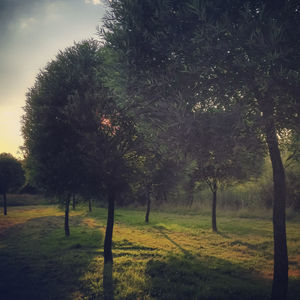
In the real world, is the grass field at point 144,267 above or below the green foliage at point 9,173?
below

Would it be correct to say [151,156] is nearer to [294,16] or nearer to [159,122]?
[159,122]

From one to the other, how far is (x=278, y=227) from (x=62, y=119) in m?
13.0

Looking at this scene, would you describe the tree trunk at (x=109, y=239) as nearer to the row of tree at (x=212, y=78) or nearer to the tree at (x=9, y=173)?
the row of tree at (x=212, y=78)

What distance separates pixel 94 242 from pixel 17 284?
8181 mm

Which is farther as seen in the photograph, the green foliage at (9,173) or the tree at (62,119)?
the green foliage at (9,173)

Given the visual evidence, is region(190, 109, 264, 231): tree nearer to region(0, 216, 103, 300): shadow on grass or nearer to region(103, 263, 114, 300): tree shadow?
region(103, 263, 114, 300): tree shadow

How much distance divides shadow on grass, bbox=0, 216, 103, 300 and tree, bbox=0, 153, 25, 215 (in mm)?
20654

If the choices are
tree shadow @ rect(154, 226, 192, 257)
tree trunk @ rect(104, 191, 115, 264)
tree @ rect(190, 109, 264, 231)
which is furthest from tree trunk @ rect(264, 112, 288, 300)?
tree trunk @ rect(104, 191, 115, 264)

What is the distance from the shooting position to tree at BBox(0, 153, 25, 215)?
38.9m

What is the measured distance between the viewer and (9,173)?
3947cm

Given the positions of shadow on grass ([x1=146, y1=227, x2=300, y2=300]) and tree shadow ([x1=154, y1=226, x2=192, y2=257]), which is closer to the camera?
shadow on grass ([x1=146, y1=227, x2=300, y2=300])

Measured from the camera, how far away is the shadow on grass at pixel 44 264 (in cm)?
962

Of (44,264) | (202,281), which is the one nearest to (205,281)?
(202,281)

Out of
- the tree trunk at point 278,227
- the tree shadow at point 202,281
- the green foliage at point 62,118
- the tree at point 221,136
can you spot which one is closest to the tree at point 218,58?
the tree trunk at point 278,227
